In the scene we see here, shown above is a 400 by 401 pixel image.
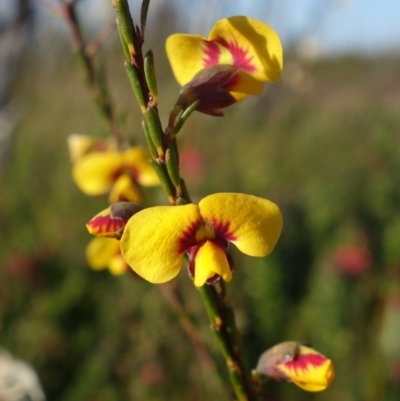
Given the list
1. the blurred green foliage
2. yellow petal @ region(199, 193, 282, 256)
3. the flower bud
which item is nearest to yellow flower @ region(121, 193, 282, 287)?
yellow petal @ region(199, 193, 282, 256)

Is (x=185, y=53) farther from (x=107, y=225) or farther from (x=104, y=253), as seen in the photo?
(x=104, y=253)

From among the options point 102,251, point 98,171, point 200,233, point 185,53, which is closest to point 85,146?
point 98,171

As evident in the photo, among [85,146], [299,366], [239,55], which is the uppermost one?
[239,55]

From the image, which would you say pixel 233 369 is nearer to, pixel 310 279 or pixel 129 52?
pixel 129 52

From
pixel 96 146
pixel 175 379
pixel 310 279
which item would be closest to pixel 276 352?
pixel 96 146

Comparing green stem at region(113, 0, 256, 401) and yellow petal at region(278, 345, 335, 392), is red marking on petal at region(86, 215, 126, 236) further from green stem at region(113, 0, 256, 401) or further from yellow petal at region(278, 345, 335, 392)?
yellow petal at region(278, 345, 335, 392)

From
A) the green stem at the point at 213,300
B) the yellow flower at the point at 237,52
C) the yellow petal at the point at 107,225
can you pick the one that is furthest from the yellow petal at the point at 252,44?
the yellow petal at the point at 107,225
